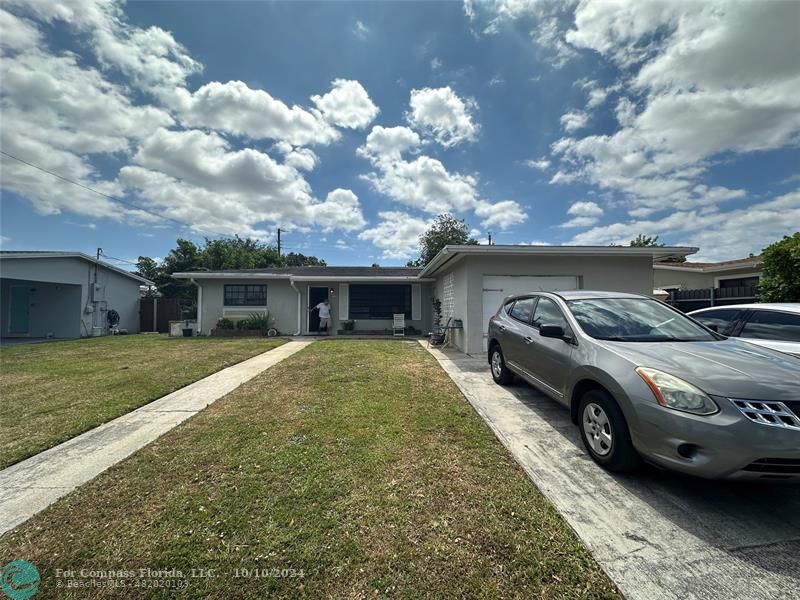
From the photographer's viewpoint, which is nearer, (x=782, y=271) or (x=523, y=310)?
(x=523, y=310)

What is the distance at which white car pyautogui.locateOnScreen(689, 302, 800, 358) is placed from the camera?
12.5 feet

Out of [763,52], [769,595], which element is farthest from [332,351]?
[763,52]

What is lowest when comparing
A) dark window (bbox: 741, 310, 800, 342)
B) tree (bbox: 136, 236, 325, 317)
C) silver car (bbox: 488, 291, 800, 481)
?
silver car (bbox: 488, 291, 800, 481)

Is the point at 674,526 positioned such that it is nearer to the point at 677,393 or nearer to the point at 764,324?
the point at 677,393

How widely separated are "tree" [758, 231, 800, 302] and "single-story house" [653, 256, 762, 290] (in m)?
5.89

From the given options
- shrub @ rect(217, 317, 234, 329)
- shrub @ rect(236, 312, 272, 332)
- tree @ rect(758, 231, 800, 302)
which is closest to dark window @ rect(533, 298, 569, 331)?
tree @ rect(758, 231, 800, 302)

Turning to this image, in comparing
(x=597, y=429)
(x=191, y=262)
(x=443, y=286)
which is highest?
(x=191, y=262)

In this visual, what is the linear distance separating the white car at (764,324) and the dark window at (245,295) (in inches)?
563

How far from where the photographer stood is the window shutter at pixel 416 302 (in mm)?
13719

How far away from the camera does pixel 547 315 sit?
13.5 feet

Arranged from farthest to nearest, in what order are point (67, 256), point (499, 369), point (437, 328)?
point (67, 256)
point (437, 328)
point (499, 369)

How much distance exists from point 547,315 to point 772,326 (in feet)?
9.58

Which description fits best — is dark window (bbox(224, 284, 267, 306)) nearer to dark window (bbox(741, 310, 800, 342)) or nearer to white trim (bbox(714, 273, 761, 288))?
dark window (bbox(741, 310, 800, 342))

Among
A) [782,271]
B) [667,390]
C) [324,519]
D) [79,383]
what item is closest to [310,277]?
[79,383]
